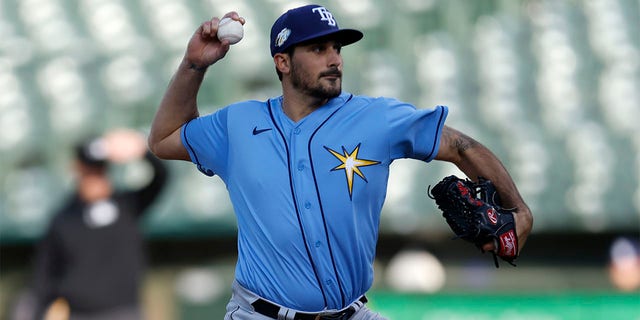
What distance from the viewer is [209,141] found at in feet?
11.5

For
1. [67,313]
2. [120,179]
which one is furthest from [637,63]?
[67,313]

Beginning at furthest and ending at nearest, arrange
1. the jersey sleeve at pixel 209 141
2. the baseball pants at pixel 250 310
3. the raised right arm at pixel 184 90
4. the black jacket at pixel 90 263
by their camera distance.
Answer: the black jacket at pixel 90 263 < the raised right arm at pixel 184 90 < the jersey sleeve at pixel 209 141 < the baseball pants at pixel 250 310

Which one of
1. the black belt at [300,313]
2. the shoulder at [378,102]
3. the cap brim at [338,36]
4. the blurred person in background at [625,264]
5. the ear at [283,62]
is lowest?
the blurred person in background at [625,264]

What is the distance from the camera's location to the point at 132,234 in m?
6.84

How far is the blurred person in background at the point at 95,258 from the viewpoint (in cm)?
670

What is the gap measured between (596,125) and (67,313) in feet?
12.0

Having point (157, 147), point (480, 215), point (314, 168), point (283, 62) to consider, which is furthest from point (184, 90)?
point (480, 215)

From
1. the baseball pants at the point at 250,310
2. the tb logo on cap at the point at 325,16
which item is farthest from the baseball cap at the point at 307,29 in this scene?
the baseball pants at the point at 250,310

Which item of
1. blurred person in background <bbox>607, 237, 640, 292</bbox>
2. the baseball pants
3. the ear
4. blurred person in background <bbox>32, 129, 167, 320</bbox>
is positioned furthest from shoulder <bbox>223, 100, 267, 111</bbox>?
blurred person in background <bbox>607, 237, 640, 292</bbox>

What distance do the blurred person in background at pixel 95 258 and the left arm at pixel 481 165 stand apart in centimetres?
375

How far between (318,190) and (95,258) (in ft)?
12.2

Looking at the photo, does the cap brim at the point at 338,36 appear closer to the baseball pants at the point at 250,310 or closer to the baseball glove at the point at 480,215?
the baseball glove at the point at 480,215

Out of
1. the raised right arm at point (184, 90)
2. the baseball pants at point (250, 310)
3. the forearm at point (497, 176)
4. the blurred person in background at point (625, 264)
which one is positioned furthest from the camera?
the blurred person in background at point (625, 264)

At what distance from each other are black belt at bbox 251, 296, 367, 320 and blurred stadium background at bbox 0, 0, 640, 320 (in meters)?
3.58
